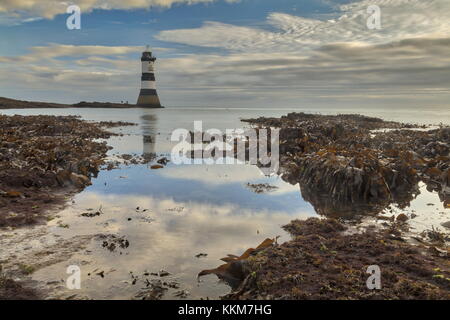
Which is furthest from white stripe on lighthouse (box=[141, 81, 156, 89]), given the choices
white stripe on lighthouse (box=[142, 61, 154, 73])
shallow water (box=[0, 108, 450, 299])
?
shallow water (box=[0, 108, 450, 299])

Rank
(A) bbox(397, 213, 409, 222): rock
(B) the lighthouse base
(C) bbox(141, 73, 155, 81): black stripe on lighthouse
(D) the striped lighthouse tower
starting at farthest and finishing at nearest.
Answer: (B) the lighthouse base → (C) bbox(141, 73, 155, 81): black stripe on lighthouse → (D) the striped lighthouse tower → (A) bbox(397, 213, 409, 222): rock

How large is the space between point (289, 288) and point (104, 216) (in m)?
6.54

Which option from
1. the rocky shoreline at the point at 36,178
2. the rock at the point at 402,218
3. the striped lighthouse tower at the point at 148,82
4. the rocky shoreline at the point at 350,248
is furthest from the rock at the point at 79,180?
the striped lighthouse tower at the point at 148,82

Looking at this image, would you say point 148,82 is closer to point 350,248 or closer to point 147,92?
point 147,92

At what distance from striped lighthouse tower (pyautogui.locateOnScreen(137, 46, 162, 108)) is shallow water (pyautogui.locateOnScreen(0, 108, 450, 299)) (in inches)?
3339

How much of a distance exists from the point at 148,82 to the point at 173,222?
9482cm

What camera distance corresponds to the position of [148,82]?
98.4m

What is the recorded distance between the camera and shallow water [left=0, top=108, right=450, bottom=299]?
252 inches

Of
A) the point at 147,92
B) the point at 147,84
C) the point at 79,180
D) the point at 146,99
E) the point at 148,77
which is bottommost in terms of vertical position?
the point at 79,180

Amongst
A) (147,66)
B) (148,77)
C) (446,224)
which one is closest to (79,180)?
(446,224)

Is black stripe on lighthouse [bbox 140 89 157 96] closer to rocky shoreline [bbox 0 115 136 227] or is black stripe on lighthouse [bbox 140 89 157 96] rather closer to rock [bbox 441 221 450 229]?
rocky shoreline [bbox 0 115 136 227]

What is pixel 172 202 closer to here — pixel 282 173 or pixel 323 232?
pixel 323 232

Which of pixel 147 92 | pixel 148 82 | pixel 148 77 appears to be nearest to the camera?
pixel 148 77

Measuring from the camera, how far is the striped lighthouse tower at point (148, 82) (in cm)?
9450
